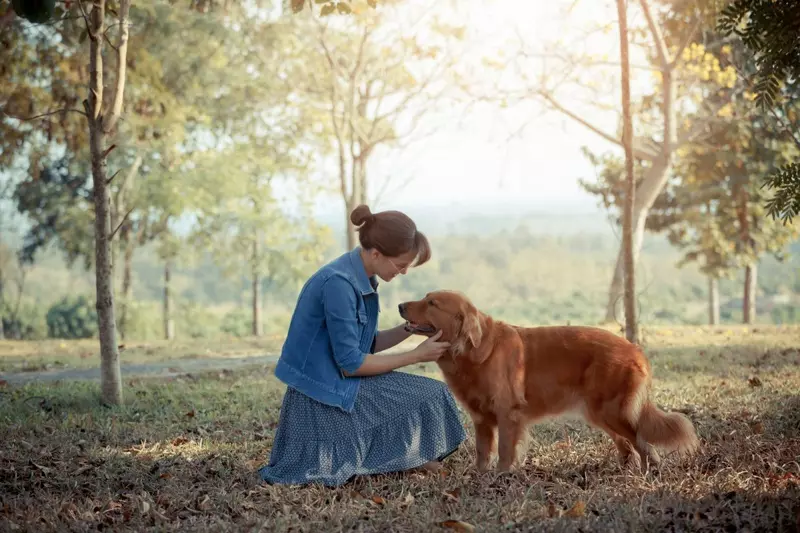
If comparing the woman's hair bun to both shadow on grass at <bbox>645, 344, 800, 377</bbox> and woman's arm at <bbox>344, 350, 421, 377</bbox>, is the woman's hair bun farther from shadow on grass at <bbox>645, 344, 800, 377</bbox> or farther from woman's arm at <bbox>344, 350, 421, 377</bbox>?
shadow on grass at <bbox>645, 344, 800, 377</bbox>

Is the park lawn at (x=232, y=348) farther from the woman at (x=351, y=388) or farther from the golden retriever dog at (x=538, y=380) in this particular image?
the woman at (x=351, y=388)

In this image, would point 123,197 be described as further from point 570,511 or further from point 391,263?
point 570,511

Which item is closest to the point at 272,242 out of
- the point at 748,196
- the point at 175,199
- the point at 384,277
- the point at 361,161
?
the point at 175,199

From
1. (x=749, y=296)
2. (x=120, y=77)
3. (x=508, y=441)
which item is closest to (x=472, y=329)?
(x=508, y=441)

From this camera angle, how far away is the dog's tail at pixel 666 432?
4.42 meters

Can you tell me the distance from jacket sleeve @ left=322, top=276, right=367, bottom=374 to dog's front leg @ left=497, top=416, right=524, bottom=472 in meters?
0.94

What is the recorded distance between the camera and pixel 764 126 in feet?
65.2

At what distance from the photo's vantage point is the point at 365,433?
4496 mm

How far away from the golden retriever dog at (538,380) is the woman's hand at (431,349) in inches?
2.2

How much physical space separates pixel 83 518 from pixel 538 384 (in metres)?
2.61

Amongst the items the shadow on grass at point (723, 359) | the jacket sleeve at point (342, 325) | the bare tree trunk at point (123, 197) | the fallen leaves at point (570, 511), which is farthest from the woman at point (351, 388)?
the bare tree trunk at point (123, 197)

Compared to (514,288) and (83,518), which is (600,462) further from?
(514,288)

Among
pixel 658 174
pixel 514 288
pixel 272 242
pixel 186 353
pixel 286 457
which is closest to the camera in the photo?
pixel 286 457

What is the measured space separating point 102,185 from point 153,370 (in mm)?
4484
